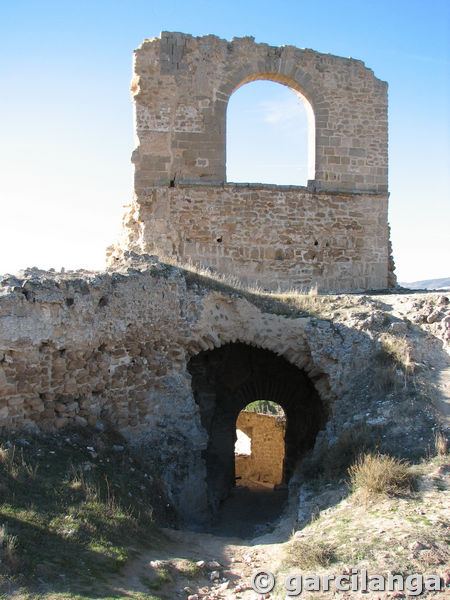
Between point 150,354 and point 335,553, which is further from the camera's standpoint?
point 150,354

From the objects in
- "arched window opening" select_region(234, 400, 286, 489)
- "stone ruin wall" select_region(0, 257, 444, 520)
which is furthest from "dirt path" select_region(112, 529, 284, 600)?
"arched window opening" select_region(234, 400, 286, 489)

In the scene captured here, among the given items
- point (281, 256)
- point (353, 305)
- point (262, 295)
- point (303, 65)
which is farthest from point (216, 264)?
point (303, 65)

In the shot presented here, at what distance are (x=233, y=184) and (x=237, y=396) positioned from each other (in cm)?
434

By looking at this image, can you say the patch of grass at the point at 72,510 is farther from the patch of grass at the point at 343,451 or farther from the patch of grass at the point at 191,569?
the patch of grass at the point at 343,451

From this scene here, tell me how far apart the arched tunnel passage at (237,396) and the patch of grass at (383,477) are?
459 centimetres

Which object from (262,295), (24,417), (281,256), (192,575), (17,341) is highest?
(281,256)

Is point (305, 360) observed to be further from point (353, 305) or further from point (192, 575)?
point (192, 575)

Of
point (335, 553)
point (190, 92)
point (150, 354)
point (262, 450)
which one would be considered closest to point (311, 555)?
point (335, 553)

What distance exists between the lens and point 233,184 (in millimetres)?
11469

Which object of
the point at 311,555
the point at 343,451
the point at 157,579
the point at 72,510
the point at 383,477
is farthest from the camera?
the point at 343,451

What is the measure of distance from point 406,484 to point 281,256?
6.96 m

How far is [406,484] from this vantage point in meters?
5.35

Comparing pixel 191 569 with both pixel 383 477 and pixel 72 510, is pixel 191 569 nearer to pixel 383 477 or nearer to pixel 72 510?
pixel 72 510

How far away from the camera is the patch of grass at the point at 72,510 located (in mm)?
4133
